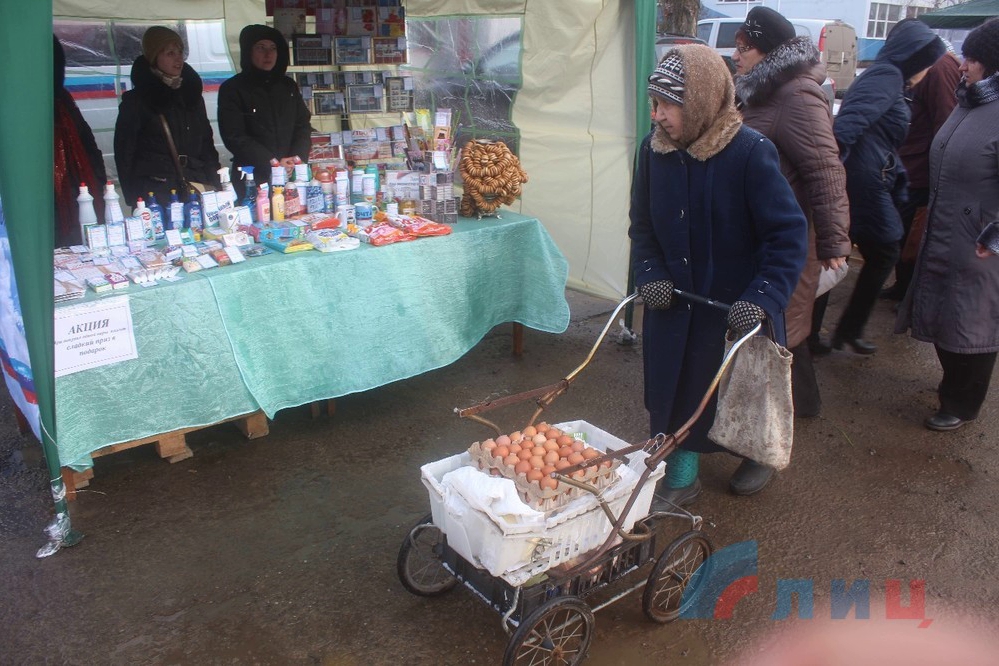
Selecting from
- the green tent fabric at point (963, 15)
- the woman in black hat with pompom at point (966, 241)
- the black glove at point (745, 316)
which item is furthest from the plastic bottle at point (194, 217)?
the green tent fabric at point (963, 15)

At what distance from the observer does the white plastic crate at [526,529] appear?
225 centimetres

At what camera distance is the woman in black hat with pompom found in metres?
3.81

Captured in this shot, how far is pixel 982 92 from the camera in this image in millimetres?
3812

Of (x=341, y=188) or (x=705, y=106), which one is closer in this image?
(x=705, y=106)

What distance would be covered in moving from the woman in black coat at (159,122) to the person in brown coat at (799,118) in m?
3.36

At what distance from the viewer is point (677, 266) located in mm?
3002

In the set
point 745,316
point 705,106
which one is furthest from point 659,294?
point 705,106

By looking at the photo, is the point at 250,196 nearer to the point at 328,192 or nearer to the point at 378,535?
the point at 328,192

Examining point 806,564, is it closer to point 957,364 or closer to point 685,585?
point 685,585

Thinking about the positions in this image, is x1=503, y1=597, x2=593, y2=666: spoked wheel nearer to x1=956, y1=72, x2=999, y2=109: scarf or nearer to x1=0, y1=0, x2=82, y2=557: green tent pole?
x1=0, y1=0, x2=82, y2=557: green tent pole

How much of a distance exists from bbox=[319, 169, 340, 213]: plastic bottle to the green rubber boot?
2.34 metres

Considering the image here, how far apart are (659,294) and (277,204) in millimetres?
2240

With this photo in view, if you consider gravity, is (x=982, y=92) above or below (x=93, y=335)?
above

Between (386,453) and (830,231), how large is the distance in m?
2.37
